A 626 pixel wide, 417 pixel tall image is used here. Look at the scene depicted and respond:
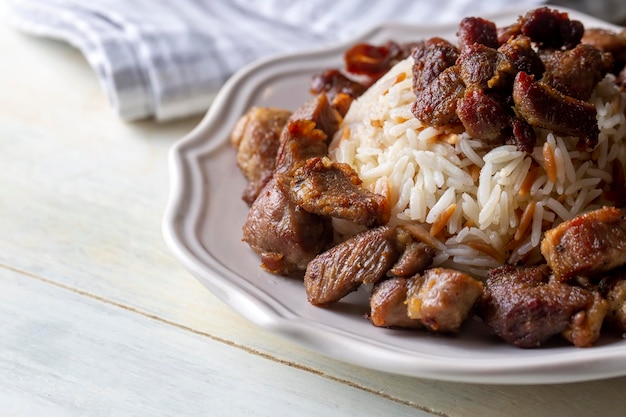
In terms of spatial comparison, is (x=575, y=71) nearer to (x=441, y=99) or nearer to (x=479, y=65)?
(x=479, y=65)


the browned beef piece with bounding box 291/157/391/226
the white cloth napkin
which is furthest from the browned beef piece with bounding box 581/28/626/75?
the browned beef piece with bounding box 291/157/391/226

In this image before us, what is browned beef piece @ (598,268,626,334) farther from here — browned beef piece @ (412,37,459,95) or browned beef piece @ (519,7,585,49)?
browned beef piece @ (519,7,585,49)

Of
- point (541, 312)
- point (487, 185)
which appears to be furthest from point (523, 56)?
point (541, 312)

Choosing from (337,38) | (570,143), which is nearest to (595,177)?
(570,143)

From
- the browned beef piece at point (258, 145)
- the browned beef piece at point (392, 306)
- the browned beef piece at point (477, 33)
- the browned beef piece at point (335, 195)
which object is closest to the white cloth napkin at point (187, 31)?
the browned beef piece at point (258, 145)

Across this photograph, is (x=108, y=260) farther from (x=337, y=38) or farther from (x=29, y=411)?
(x=337, y=38)

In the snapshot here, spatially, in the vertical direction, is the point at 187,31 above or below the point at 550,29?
below
